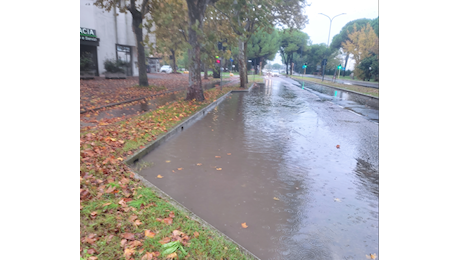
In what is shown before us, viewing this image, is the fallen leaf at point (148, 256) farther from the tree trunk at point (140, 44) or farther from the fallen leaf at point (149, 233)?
the tree trunk at point (140, 44)

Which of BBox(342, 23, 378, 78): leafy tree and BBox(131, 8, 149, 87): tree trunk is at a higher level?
BBox(342, 23, 378, 78): leafy tree

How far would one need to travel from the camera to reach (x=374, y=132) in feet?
28.8

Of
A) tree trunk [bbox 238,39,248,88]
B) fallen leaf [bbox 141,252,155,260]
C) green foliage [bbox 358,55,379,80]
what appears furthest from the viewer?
green foliage [bbox 358,55,379,80]

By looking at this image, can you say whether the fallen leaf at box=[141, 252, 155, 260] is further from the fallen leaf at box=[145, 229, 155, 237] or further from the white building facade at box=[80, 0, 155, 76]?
the white building facade at box=[80, 0, 155, 76]

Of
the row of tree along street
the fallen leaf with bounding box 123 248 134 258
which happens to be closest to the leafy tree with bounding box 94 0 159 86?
the row of tree along street

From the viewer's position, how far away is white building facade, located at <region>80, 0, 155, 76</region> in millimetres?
24703

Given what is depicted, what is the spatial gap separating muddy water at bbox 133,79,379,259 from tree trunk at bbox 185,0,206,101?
492cm

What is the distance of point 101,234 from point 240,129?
242 inches

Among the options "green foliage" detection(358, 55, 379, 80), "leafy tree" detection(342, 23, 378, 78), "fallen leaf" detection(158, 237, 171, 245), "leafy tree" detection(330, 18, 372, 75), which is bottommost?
"fallen leaf" detection(158, 237, 171, 245)

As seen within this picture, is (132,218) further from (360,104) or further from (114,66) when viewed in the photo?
(114,66)

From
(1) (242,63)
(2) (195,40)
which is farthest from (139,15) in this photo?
(1) (242,63)
